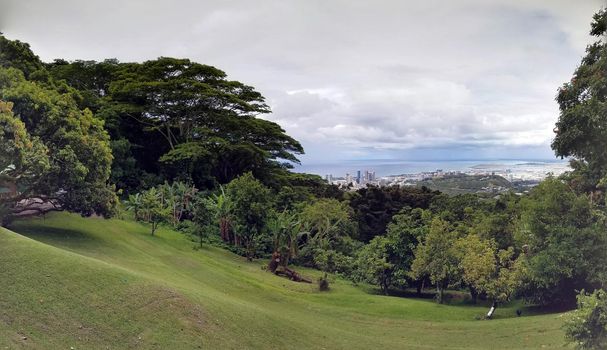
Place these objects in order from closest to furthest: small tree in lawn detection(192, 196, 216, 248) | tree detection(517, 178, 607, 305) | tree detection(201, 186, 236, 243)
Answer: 1. tree detection(517, 178, 607, 305)
2. tree detection(201, 186, 236, 243)
3. small tree in lawn detection(192, 196, 216, 248)

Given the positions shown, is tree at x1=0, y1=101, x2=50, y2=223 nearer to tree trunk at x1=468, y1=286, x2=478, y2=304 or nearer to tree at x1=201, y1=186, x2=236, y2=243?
tree at x1=201, y1=186, x2=236, y2=243

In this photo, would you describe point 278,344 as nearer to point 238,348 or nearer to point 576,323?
point 238,348

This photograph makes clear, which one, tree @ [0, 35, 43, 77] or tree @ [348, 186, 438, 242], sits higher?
tree @ [0, 35, 43, 77]

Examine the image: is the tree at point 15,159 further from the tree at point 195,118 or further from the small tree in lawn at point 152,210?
the tree at point 195,118

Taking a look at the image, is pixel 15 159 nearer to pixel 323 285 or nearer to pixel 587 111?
pixel 323 285

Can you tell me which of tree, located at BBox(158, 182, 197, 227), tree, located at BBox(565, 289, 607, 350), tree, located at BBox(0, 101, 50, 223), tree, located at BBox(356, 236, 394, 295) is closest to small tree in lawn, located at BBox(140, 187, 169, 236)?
tree, located at BBox(158, 182, 197, 227)

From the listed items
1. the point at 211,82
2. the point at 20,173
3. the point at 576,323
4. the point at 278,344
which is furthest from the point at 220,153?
the point at 576,323

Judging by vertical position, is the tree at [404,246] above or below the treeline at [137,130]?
below

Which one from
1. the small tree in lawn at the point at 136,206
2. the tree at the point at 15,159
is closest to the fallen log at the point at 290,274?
the small tree in lawn at the point at 136,206
